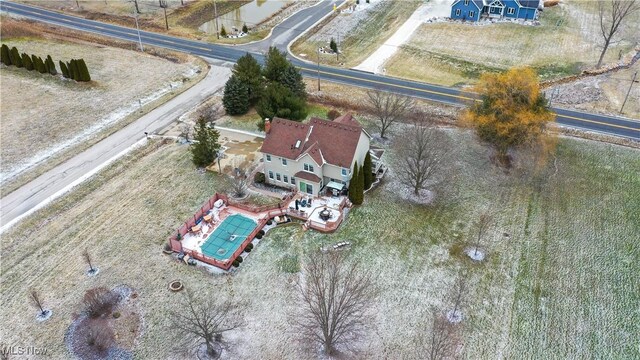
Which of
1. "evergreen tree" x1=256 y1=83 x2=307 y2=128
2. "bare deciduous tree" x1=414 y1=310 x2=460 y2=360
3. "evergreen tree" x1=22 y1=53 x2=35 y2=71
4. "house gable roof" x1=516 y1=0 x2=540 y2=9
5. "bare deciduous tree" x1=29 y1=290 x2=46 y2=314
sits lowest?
"bare deciduous tree" x1=414 y1=310 x2=460 y2=360

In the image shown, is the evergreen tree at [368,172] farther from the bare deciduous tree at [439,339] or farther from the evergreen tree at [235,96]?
the evergreen tree at [235,96]

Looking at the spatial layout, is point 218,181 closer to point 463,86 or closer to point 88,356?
point 88,356

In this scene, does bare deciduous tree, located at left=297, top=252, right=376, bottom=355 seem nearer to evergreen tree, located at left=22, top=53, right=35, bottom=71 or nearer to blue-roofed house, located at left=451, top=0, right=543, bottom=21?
evergreen tree, located at left=22, top=53, right=35, bottom=71

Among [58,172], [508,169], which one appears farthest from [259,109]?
[508,169]

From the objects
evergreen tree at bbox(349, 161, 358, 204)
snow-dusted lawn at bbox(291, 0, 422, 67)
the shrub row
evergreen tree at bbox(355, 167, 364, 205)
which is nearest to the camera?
evergreen tree at bbox(349, 161, 358, 204)

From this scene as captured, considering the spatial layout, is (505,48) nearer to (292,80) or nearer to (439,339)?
(292,80)

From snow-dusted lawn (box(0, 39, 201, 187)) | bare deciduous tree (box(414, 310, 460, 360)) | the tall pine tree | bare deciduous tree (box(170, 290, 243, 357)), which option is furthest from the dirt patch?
the tall pine tree

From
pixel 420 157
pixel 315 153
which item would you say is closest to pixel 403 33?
pixel 420 157
